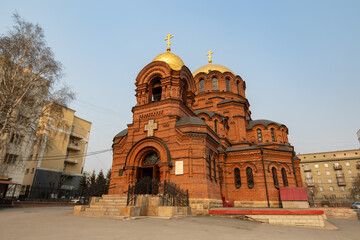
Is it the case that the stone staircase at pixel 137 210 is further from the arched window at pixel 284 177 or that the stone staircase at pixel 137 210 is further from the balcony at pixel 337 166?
the balcony at pixel 337 166

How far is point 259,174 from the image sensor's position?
15.7 metres

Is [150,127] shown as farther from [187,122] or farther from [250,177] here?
[250,177]

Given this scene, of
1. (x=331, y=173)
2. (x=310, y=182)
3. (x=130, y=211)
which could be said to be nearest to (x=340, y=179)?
(x=331, y=173)

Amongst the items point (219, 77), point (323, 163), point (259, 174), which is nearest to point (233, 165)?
point (259, 174)

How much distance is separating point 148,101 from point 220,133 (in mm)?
7667

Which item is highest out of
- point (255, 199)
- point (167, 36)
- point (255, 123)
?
point (167, 36)

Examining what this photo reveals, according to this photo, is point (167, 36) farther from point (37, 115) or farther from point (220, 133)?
point (37, 115)

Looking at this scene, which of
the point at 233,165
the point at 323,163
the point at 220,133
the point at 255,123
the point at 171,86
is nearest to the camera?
the point at 171,86

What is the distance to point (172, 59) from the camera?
16062mm

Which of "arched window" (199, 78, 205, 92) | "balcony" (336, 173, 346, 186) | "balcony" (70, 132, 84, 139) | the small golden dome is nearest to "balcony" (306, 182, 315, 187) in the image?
"balcony" (336, 173, 346, 186)

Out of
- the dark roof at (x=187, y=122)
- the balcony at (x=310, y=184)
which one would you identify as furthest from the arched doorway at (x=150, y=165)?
the balcony at (x=310, y=184)

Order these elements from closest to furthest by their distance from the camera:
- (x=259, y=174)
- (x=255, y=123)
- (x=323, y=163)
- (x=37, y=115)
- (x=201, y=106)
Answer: (x=37, y=115) < (x=259, y=174) < (x=255, y=123) < (x=201, y=106) < (x=323, y=163)

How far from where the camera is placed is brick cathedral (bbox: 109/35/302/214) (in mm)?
12312

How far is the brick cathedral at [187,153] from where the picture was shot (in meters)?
12.3
